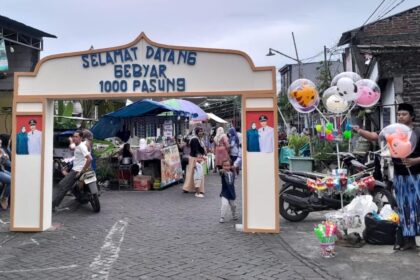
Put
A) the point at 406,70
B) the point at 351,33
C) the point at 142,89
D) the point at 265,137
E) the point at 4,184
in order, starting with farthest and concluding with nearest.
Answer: the point at 351,33
the point at 406,70
the point at 4,184
the point at 142,89
the point at 265,137

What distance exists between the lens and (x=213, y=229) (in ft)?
25.3

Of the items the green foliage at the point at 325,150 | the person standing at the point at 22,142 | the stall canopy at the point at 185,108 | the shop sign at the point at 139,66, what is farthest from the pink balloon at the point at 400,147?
the stall canopy at the point at 185,108

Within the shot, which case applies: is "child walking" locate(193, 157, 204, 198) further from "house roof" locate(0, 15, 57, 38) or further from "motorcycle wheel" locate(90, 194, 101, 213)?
"house roof" locate(0, 15, 57, 38)

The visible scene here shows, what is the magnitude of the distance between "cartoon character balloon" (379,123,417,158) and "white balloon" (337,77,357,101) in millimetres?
994

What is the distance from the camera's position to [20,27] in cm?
1736

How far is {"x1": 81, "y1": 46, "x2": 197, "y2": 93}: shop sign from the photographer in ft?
24.7

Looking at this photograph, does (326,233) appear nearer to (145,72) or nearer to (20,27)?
(145,72)

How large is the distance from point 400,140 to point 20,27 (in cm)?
1566

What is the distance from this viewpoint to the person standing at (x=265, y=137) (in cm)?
741

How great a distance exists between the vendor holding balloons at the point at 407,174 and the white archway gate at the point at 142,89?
1819mm

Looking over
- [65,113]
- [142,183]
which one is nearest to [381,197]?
[142,183]

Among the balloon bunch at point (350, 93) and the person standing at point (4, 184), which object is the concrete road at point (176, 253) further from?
the balloon bunch at point (350, 93)

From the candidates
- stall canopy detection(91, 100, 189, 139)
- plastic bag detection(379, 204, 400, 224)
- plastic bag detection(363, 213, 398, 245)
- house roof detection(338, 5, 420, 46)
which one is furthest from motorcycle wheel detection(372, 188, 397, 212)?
house roof detection(338, 5, 420, 46)

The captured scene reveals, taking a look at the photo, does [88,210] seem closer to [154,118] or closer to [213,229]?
[213,229]
